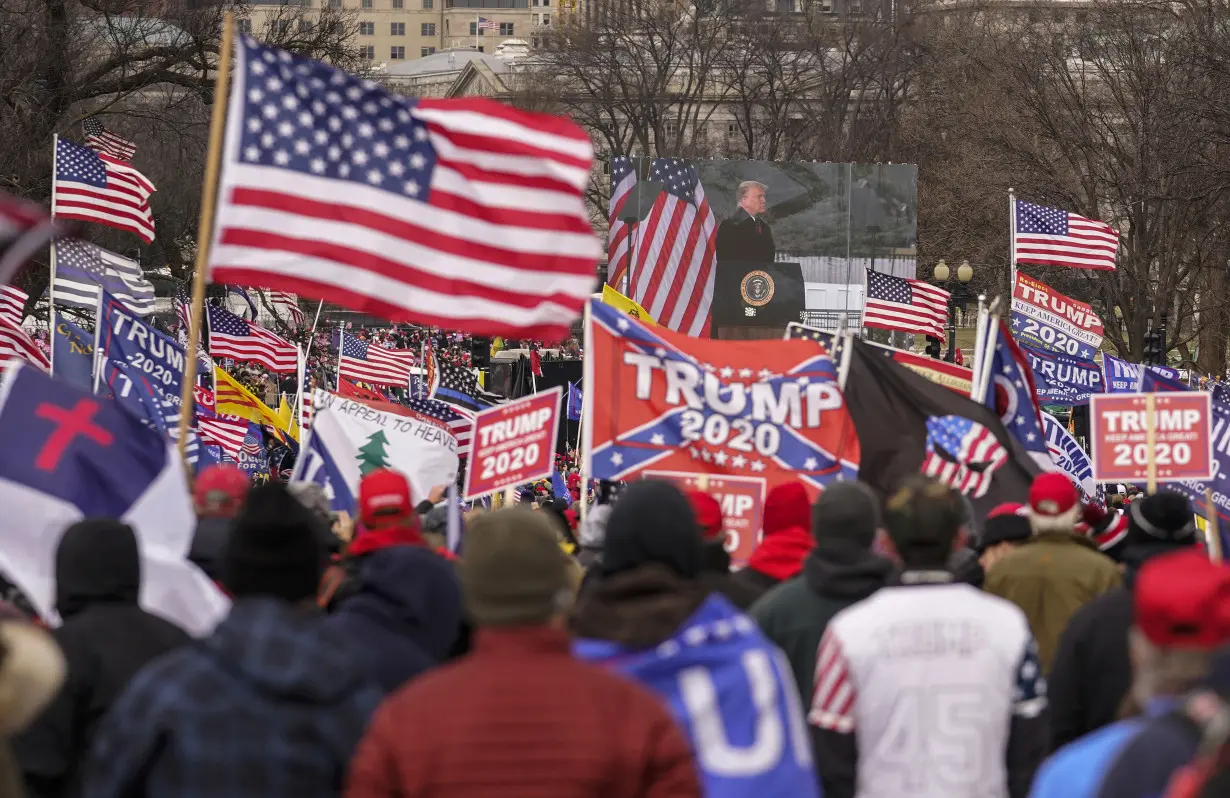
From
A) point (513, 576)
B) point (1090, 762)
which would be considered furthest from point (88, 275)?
point (1090, 762)

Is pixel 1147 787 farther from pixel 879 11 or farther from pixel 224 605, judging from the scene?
pixel 879 11

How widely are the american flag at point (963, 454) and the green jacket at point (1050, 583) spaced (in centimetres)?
262

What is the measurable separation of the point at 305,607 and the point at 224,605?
183 centimetres

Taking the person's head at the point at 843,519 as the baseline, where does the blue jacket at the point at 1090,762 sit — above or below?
→ below

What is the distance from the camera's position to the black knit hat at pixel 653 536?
14.6 feet

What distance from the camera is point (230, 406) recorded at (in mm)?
21688

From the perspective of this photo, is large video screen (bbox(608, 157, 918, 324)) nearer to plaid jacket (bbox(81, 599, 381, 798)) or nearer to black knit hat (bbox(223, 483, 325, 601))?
black knit hat (bbox(223, 483, 325, 601))

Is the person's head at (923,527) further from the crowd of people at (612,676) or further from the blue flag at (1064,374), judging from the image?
the blue flag at (1064,374)

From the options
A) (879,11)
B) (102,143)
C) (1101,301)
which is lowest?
(1101,301)

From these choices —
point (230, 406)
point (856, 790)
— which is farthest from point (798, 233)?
point (856, 790)

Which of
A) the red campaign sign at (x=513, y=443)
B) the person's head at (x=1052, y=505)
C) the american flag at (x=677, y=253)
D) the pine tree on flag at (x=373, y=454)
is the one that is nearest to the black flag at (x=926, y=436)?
the red campaign sign at (x=513, y=443)

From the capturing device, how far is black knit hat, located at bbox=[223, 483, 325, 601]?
4270 millimetres

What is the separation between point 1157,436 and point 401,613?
741 cm

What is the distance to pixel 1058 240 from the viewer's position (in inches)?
991
